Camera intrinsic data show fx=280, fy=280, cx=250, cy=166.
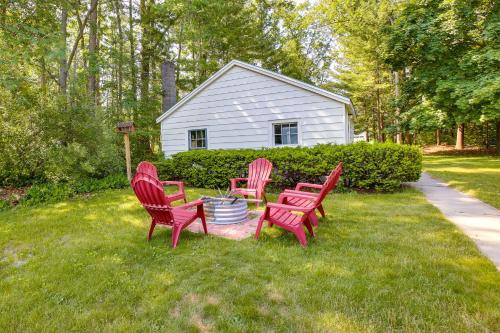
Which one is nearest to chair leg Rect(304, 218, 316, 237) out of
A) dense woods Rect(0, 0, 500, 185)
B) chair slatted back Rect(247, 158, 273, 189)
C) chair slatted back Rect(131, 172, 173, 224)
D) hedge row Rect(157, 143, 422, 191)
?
chair slatted back Rect(131, 172, 173, 224)

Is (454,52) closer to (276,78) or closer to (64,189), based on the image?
(276,78)

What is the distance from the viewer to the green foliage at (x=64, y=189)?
20.2 feet

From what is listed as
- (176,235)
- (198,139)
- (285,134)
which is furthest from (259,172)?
(198,139)

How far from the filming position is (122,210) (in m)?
5.50

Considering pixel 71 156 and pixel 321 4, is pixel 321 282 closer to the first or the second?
pixel 71 156

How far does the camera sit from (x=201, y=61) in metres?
14.4

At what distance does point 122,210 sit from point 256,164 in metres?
2.88

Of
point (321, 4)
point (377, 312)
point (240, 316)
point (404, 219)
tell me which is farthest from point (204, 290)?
point (321, 4)

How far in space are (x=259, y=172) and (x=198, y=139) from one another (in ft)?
15.6

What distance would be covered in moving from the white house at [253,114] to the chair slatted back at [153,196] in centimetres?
557

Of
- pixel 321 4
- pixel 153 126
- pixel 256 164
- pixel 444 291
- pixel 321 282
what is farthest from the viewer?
pixel 321 4

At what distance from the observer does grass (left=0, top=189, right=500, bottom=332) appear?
6.72ft

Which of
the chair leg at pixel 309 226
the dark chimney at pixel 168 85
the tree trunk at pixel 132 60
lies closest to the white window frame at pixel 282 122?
the chair leg at pixel 309 226

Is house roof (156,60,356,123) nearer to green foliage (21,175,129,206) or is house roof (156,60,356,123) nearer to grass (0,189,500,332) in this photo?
→ green foliage (21,175,129,206)
